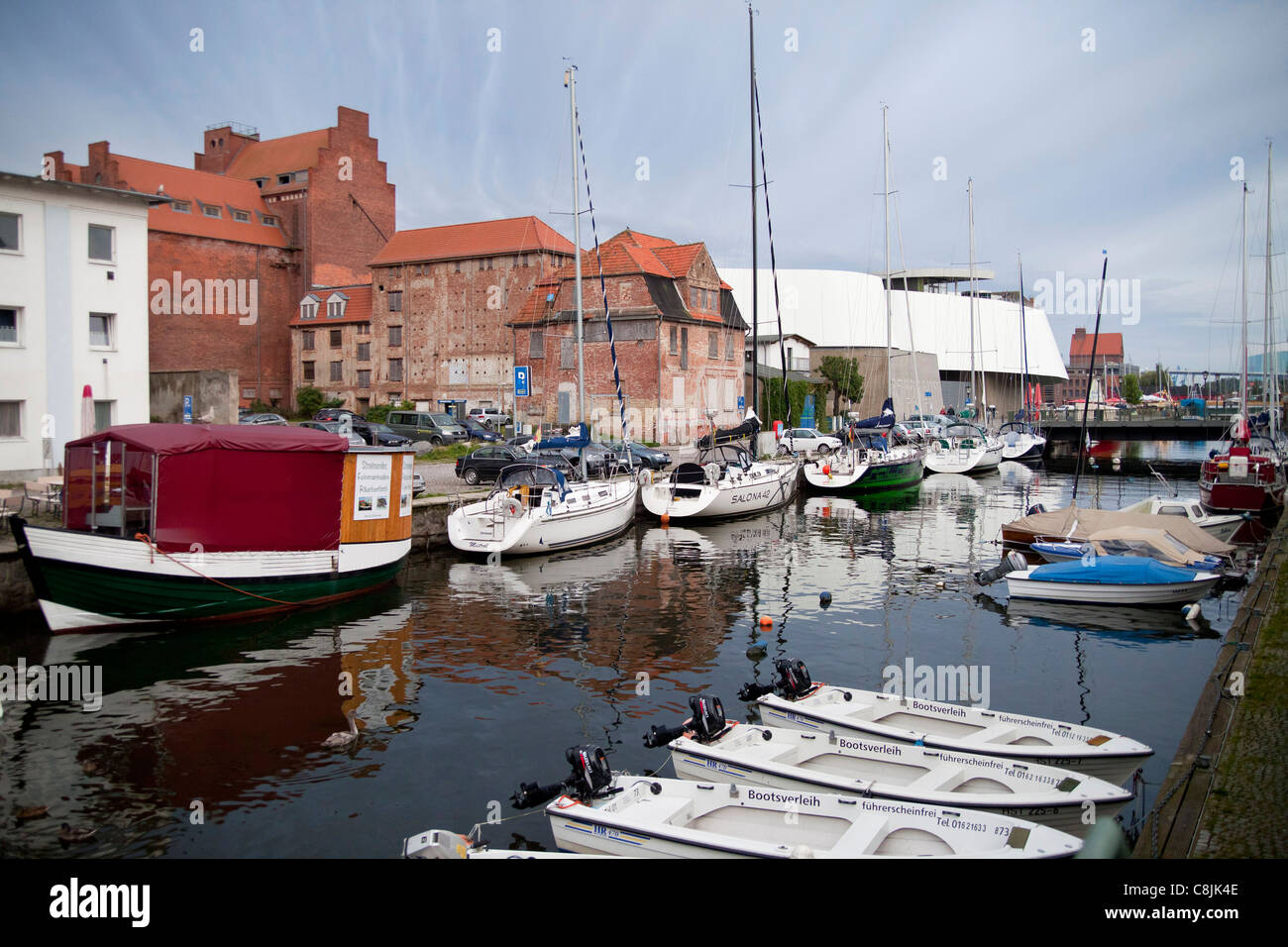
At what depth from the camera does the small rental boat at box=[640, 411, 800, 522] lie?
3266cm

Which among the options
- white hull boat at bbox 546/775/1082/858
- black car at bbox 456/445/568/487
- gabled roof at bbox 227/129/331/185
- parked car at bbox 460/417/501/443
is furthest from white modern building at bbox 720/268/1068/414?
white hull boat at bbox 546/775/1082/858

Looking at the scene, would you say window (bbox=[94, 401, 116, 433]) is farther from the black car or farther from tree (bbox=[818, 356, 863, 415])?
tree (bbox=[818, 356, 863, 415])

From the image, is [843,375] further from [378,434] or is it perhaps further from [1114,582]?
[1114,582]

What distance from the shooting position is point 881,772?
991 centimetres

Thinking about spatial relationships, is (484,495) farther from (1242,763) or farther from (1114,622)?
(1242,763)

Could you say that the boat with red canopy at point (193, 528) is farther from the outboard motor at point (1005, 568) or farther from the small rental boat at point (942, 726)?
the outboard motor at point (1005, 568)

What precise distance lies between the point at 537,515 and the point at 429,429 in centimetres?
2322

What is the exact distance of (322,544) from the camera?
Answer: 788 inches

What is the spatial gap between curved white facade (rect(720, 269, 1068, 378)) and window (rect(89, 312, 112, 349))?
6368 centimetres

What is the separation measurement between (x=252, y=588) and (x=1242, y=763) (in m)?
17.1

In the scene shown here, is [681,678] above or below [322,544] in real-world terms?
below

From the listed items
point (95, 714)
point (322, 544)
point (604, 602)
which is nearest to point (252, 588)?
point (322, 544)

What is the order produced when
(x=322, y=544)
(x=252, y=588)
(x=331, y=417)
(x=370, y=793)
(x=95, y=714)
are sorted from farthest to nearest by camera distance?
(x=331, y=417), (x=322, y=544), (x=252, y=588), (x=95, y=714), (x=370, y=793)

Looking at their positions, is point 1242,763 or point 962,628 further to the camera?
point 962,628
